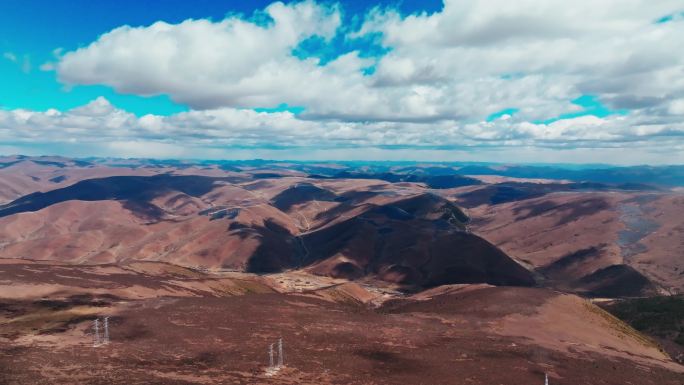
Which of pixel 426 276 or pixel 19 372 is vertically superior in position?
pixel 19 372

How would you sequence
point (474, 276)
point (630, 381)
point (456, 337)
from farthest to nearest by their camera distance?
point (474, 276) → point (456, 337) → point (630, 381)

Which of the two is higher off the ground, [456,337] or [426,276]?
[456,337]

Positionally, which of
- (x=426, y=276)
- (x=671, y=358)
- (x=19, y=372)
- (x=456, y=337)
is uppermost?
(x=19, y=372)

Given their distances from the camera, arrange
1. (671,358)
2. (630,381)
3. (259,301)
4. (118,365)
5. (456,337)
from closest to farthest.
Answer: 1. (118,365)
2. (630,381)
3. (456,337)
4. (671,358)
5. (259,301)

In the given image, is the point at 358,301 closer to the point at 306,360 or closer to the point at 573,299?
the point at 573,299

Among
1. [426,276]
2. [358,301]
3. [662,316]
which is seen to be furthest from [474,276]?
[662,316]

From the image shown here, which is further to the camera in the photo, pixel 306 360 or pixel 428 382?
pixel 306 360

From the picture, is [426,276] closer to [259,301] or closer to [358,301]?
[358,301]

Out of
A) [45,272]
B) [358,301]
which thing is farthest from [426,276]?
[45,272]

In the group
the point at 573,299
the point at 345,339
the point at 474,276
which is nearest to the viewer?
the point at 345,339
